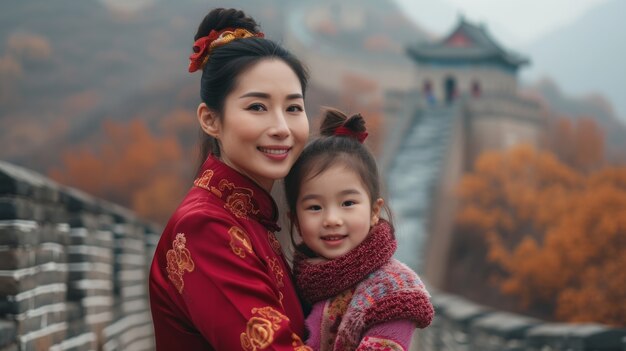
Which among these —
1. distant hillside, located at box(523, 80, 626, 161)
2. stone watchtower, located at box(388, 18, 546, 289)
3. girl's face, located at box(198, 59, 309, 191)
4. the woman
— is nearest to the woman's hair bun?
the woman

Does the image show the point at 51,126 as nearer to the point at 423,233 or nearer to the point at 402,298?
the point at 423,233

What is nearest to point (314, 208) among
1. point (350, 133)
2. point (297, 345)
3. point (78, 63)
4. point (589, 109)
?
point (350, 133)

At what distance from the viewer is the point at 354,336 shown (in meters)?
2.22

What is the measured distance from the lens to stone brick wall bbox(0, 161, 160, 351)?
8.49ft

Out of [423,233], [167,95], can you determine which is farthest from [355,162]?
[167,95]

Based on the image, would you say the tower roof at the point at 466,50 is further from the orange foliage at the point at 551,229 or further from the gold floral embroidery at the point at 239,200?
the gold floral embroidery at the point at 239,200

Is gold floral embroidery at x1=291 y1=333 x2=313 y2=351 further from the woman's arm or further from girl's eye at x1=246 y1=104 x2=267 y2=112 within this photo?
girl's eye at x1=246 y1=104 x2=267 y2=112

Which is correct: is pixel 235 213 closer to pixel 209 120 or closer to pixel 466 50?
pixel 209 120

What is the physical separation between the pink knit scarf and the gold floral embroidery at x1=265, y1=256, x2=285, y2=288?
0.40 feet

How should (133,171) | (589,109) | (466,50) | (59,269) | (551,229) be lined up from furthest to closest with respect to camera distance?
(589,109) → (133,171) → (466,50) → (551,229) → (59,269)

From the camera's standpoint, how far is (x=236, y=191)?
2307mm

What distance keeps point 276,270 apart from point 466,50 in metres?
28.5

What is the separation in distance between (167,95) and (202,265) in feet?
132

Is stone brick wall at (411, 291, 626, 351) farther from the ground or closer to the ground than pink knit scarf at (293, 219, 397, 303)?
Answer: closer to the ground
